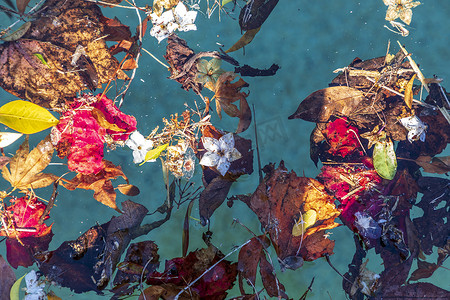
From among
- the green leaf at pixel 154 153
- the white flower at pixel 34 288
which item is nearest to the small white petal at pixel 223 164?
the green leaf at pixel 154 153

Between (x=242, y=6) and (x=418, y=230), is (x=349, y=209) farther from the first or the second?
(x=242, y=6)

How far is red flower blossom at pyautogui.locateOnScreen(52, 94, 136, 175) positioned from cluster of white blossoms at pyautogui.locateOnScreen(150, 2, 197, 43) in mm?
198

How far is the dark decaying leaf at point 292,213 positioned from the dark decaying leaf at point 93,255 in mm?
286

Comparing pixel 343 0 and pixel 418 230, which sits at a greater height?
pixel 343 0

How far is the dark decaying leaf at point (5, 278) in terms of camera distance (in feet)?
2.49

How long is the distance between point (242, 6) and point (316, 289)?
27.1 inches

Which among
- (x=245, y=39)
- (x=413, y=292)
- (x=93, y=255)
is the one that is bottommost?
(x=413, y=292)

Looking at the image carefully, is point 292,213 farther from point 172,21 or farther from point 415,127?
point 172,21

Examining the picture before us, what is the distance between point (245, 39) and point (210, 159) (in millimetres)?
292

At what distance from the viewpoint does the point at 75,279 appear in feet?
2.52

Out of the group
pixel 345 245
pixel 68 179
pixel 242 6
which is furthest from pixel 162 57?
pixel 345 245

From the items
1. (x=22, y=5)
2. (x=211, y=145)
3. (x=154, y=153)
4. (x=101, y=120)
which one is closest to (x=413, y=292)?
(x=211, y=145)

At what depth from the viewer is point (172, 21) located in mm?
796

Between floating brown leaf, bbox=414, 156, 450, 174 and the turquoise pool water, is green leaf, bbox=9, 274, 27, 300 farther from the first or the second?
floating brown leaf, bbox=414, 156, 450, 174
